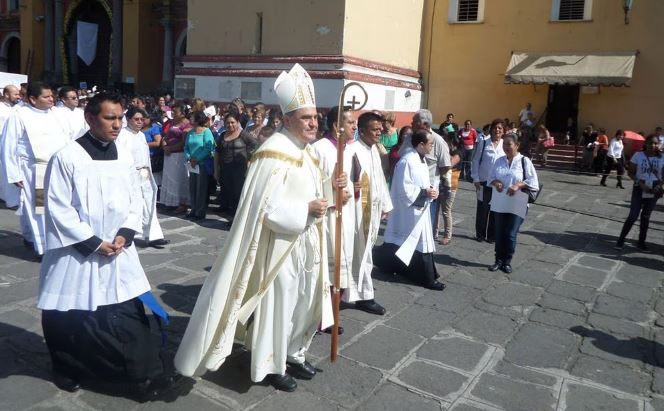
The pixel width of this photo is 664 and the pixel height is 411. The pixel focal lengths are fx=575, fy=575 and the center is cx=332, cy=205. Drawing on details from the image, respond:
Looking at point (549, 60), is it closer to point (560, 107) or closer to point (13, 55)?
point (560, 107)

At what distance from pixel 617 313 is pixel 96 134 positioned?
183 inches

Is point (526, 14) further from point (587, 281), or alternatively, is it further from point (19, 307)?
point (19, 307)

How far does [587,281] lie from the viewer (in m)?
6.25

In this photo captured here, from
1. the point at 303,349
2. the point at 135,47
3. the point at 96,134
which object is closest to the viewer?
the point at 96,134

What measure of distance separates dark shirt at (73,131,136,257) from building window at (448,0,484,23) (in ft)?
54.7

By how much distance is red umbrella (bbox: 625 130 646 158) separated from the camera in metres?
15.7

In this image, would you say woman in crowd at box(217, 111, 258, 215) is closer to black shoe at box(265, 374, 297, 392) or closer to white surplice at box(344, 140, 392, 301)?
white surplice at box(344, 140, 392, 301)

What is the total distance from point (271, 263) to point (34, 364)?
5.54 feet

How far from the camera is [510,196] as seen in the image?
6.20 meters

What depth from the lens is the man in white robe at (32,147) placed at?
5676mm

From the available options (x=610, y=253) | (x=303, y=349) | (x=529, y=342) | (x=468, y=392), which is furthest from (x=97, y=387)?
(x=610, y=253)

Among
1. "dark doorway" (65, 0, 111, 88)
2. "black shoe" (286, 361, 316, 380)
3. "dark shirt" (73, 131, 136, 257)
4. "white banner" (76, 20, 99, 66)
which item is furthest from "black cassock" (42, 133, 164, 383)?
"white banner" (76, 20, 99, 66)

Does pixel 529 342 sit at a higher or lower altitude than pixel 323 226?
lower

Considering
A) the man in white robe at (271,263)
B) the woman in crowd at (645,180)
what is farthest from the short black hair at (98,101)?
the woman in crowd at (645,180)
